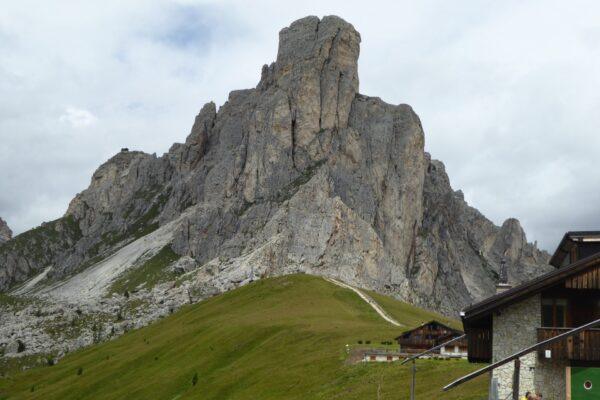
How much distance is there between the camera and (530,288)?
27.2 m

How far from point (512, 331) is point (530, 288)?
1.97 m

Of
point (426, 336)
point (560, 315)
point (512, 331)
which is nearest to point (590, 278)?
point (560, 315)

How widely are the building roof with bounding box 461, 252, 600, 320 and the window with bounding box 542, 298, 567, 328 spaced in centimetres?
87

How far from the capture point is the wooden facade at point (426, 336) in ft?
230

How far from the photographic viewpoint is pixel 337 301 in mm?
125562

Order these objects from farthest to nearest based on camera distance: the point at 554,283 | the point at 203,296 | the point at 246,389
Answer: the point at 203,296 → the point at 246,389 → the point at 554,283

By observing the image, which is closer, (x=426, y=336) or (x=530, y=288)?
(x=530, y=288)

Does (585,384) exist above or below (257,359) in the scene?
above

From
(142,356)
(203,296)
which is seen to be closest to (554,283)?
(142,356)

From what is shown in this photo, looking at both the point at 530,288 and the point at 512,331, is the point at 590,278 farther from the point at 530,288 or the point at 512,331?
the point at 512,331

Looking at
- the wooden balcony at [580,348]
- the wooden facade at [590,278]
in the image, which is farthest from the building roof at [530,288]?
the wooden balcony at [580,348]

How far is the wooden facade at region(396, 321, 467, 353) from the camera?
2756 inches

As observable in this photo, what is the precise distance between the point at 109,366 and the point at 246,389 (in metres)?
53.2

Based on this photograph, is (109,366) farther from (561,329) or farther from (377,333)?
(561,329)
